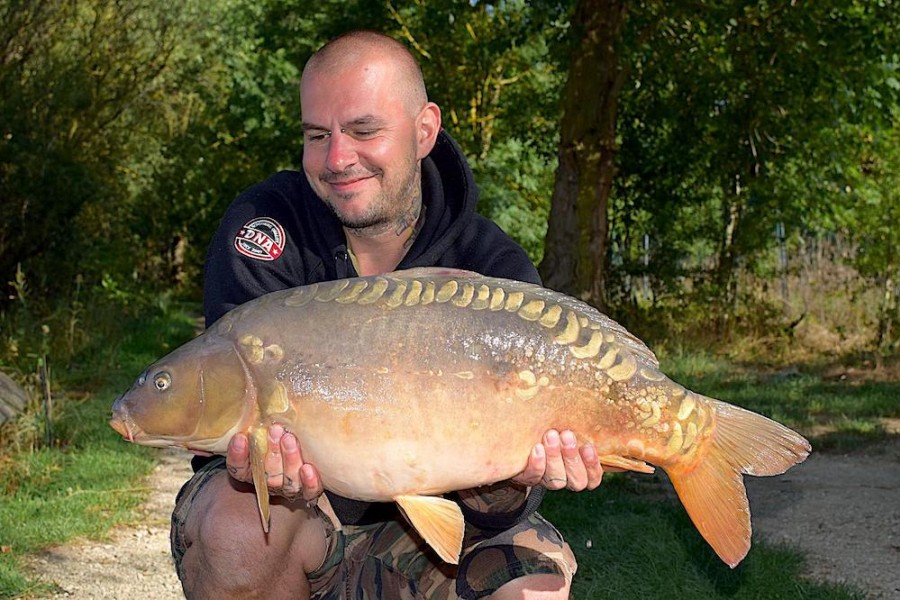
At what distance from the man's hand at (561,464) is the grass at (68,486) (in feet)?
5.70

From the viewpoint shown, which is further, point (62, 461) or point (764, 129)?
point (764, 129)

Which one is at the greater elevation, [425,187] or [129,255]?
[425,187]

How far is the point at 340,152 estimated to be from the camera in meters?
2.06

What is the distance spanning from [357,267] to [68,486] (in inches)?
82.8

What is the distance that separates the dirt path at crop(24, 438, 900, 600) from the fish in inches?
56.3

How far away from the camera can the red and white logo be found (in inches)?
82.7

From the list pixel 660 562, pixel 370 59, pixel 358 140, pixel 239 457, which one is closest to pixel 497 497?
pixel 239 457

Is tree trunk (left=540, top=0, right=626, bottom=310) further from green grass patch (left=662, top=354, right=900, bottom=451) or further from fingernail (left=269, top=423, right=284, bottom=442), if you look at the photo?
fingernail (left=269, top=423, right=284, bottom=442)

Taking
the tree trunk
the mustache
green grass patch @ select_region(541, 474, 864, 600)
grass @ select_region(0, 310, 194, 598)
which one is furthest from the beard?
the tree trunk

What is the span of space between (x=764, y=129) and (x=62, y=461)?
5.96 metres

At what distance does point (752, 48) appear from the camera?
7.38m

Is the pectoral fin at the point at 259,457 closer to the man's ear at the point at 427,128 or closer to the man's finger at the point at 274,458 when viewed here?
the man's finger at the point at 274,458

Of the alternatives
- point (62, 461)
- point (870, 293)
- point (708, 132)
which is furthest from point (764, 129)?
point (62, 461)

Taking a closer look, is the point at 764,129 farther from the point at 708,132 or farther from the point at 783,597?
the point at 783,597
